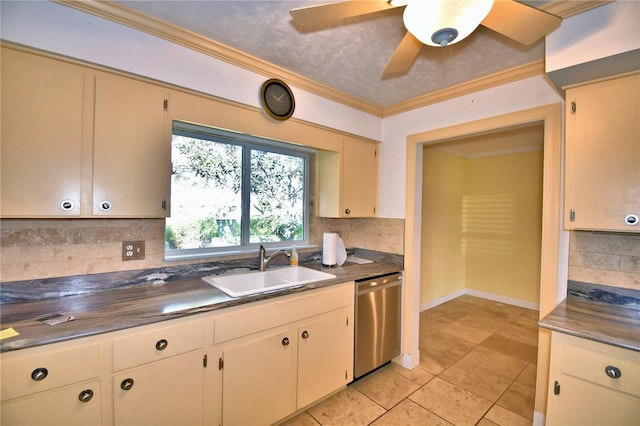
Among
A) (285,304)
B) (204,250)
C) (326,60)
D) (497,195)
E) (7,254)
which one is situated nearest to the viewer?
(7,254)

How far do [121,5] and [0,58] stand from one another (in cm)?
61

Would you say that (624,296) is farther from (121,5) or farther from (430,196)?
(121,5)

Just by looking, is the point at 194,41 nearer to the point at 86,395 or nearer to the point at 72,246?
the point at 72,246

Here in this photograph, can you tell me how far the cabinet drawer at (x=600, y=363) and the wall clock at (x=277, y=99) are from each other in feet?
7.39

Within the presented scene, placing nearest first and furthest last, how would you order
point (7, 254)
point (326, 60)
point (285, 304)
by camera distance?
1. point (7, 254)
2. point (285, 304)
3. point (326, 60)

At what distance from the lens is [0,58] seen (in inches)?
49.8

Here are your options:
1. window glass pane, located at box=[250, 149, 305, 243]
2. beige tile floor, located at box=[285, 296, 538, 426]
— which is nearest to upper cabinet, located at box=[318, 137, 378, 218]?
window glass pane, located at box=[250, 149, 305, 243]

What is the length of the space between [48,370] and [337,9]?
1.91 metres

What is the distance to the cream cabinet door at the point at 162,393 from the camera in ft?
4.24

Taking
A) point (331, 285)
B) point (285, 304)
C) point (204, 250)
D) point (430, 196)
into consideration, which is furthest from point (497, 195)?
point (204, 250)

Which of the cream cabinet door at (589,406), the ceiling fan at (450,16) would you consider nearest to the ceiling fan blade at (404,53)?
the ceiling fan at (450,16)

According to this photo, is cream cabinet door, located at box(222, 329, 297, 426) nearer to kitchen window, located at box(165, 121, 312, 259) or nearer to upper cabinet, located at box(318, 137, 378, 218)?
kitchen window, located at box(165, 121, 312, 259)

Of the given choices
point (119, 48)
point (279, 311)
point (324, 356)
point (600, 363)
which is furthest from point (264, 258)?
point (600, 363)

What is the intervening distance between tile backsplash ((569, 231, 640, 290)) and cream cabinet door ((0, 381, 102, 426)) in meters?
2.81
